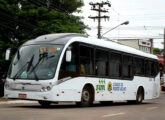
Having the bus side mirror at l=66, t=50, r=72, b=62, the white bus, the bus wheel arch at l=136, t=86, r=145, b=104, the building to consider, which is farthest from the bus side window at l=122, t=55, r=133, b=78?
the building

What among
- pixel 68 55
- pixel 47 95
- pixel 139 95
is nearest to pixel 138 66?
pixel 139 95

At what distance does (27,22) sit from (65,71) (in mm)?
26728

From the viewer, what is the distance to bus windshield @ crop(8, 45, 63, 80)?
15.8 meters

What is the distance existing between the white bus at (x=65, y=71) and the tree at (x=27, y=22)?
20.7m

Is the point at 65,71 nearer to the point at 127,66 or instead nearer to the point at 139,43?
the point at 127,66

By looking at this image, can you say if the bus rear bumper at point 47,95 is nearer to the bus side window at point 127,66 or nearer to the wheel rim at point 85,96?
the wheel rim at point 85,96

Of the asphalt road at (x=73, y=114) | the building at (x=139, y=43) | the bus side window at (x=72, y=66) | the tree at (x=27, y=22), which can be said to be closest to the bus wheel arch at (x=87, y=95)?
the bus side window at (x=72, y=66)

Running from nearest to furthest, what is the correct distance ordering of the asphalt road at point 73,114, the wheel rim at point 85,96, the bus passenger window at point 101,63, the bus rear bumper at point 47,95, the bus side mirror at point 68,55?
the asphalt road at point 73,114 → the bus rear bumper at point 47,95 → the bus side mirror at point 68,55 → the wheel rim at point 85,96 → the bus passenger window at point 101,63

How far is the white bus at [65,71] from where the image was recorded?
15.7 metres

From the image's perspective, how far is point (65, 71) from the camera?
16.2 metres

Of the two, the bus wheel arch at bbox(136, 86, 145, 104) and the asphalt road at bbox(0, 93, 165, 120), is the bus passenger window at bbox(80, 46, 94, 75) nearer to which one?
the asphalt road at bbox(0, 93, 165, 120)

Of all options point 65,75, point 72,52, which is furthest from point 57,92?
point 72,52

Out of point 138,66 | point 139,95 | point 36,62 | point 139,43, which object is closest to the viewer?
point 36,62

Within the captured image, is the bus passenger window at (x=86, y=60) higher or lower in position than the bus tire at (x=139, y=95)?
higher
